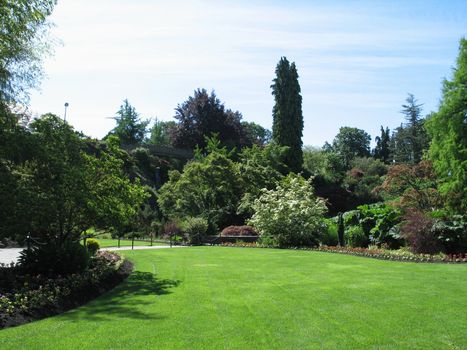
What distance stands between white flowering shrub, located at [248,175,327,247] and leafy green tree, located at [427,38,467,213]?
652 centimetres

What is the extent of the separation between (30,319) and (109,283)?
12.3 ft

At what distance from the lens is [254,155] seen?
40.8 m

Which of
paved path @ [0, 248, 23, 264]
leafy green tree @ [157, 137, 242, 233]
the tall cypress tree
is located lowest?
paved path @ [0, 248, 23, 264]

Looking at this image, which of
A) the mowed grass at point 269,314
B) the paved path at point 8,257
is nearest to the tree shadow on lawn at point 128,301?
the mowed grass at point 269,314

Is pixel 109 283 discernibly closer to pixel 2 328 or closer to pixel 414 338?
pixel 2 328

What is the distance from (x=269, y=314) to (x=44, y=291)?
475 centimetres

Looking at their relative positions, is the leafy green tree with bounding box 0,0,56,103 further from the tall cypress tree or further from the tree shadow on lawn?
the tall cypress tree

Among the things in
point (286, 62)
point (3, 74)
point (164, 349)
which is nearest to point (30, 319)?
point (164, 349)

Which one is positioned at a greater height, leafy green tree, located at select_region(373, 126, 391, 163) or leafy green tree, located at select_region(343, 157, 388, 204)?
leafy green tree, located at select_region(373, 126, 391, 163)

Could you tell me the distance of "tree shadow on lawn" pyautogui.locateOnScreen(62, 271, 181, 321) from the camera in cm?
829

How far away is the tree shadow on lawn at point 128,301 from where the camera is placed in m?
8.29

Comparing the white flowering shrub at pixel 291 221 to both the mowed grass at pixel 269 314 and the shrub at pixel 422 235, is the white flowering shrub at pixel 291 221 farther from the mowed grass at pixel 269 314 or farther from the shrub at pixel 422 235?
the mowed grass at pixel 269 314

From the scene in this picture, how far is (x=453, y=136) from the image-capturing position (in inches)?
920

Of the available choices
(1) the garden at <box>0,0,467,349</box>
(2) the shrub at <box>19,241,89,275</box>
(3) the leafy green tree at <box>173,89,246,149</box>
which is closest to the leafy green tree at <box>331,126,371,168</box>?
(3) the leafy green tree at <box>173,89,246,149</box>
